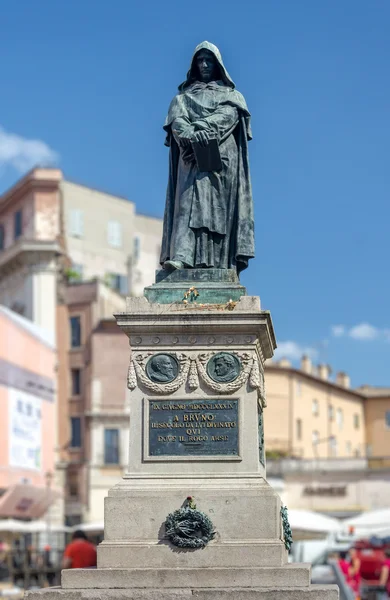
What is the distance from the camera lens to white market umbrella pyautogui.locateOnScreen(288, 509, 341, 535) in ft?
99.4

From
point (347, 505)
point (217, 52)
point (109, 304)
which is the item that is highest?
point (109, 304)

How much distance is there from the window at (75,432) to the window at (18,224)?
10.2 m

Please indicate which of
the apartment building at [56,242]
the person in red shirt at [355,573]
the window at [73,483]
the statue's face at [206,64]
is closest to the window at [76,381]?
the apartment building at [56,242]

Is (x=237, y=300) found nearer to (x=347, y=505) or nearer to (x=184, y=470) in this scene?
(x=184, y=470)

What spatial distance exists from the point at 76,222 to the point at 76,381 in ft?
39.4

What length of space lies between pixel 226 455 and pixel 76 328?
2077 inches

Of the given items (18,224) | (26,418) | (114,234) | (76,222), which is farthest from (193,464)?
(114,234)

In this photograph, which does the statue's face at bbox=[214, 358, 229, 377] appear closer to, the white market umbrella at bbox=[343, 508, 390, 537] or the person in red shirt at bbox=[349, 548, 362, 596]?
the person in red shirt at bbox=[349, 548, 362, 596]

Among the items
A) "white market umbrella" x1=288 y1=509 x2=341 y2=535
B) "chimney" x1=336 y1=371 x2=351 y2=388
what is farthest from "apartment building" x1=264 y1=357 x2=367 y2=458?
"white market umbrella" x1=288 y1=509 x2=341 y2=535

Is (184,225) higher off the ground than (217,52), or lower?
lower

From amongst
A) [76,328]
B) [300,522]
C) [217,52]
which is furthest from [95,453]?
[217,52]

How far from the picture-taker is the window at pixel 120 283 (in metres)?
71.4

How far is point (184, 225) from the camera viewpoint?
12.1 meters

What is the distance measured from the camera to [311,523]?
3091cm
